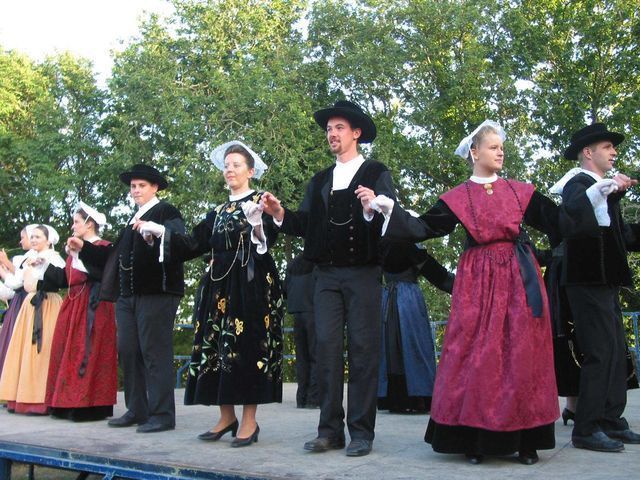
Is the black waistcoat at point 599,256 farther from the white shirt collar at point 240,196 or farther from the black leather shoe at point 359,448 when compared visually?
the white shirt collar at point 240,196

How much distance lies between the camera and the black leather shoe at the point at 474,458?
3748 millimetres

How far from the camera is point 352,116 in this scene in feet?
14.6

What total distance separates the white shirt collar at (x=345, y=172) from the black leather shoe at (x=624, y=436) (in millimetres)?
1970

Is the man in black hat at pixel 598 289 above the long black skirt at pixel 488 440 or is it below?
above

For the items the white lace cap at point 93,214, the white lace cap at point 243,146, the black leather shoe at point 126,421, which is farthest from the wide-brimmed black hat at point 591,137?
the white lace cap at point 93,214

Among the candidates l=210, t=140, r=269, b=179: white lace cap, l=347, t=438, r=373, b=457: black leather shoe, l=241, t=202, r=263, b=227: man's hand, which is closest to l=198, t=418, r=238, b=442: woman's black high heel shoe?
l=347, t=438, r=373, b=457: black leather shoe

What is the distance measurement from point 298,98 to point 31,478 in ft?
55.5

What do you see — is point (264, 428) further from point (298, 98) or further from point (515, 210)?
point (298, 98)

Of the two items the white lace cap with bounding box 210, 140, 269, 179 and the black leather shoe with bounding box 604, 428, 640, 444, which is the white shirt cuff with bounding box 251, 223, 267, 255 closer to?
the white lace cap with bounding box 210, 140, 269, 179

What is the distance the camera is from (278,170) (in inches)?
792

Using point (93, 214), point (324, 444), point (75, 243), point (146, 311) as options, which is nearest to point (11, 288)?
point (93, 214)

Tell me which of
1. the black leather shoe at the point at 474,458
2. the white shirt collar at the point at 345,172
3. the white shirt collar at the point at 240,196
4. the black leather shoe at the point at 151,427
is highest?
the white shirt collar at the point at 345,172

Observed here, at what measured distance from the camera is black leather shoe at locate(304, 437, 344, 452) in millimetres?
4078

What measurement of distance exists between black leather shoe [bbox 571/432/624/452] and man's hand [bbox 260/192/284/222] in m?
1.96
